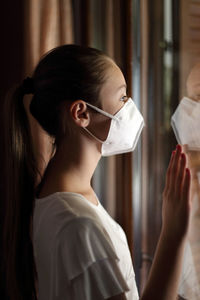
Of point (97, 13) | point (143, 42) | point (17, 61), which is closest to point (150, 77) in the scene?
point (143, 42)

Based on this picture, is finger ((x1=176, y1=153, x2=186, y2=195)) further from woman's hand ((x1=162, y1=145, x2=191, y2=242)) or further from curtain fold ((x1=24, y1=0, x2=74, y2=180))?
curtain fold ((x1=24, y1=0, x2=74, y2=180))

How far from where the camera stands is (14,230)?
106cm

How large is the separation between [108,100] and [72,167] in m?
0.20

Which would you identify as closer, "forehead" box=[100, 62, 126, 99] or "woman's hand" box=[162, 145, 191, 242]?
"woman's hand" box=[162, 145, 191, 242]

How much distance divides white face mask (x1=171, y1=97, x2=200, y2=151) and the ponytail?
44 cm

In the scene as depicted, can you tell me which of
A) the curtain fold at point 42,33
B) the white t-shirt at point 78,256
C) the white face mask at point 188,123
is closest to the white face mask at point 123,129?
the white face mask at point 188,123

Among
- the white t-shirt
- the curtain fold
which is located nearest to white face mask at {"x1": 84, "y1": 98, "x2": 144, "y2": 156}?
the white t-shirt

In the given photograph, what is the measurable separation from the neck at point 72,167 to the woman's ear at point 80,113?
0.18ft

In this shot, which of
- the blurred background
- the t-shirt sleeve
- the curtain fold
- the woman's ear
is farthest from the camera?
the curtain fold

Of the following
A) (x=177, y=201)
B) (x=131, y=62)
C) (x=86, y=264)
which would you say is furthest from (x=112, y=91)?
(x=131, y=62)

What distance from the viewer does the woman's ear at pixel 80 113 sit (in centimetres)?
94

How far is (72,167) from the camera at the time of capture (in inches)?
37.8

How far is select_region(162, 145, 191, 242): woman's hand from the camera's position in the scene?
31.8 inches

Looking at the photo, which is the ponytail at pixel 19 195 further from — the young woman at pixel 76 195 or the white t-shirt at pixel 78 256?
the white t-shirt at pixel 78 256
